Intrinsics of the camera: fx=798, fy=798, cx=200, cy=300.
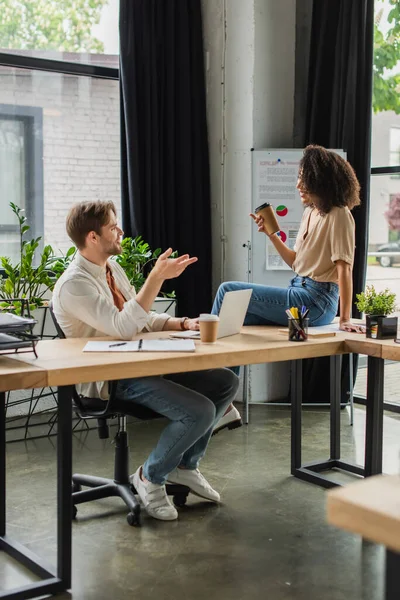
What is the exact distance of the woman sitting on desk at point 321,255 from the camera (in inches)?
138

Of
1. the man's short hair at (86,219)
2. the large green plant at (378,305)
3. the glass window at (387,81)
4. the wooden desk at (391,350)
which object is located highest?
the glass window at (387,81)

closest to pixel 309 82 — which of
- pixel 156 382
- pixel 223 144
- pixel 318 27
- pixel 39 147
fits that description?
pixel 318 27

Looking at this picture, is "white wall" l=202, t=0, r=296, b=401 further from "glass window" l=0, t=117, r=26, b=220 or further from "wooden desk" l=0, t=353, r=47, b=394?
"wooden desk" l=0, t=353, r=47, b=394

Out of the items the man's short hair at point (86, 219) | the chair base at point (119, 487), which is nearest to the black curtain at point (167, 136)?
the man's short hair at point (86, 219)

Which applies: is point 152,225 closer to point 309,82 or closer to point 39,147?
point 39,147

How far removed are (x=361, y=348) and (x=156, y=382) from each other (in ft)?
2.58

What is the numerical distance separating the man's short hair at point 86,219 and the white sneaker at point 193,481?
3.22ft

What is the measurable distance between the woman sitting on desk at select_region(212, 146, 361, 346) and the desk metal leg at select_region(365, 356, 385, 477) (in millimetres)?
346

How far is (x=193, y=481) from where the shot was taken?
3.23 metres

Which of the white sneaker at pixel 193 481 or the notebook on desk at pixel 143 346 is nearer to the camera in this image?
the notebook on desk at pixel 143 346

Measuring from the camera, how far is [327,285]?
A: 11.8 ft

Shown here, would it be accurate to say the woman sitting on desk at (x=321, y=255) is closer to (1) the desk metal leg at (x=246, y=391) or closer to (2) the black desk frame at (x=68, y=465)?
(2) the black desk frame at (x=68, y=465)

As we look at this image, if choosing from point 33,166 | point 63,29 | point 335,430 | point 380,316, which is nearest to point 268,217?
point 380,316

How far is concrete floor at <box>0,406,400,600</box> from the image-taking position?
253 cm
